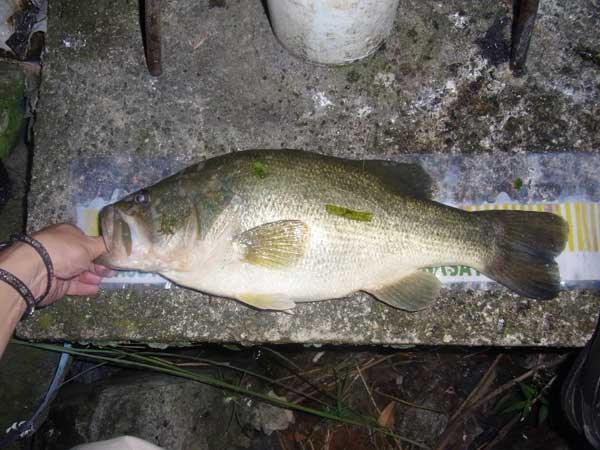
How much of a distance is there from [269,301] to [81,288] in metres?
1.20

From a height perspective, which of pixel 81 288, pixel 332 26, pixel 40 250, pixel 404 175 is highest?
pixel 332 26

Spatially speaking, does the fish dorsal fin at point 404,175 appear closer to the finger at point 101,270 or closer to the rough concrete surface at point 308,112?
the rough concrete surface at point 308,112

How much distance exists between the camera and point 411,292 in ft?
7.42

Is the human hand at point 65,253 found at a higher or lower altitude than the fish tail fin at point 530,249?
lower

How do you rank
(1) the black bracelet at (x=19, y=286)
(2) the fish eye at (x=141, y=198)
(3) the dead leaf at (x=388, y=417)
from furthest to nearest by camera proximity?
(3) the dead leaf at (x=388, y=417), (2) the fish eye at (x=141, y=198), (1) the black bracelet at (x=19, y=286)

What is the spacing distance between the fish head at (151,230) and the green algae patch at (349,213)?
0.64 meters

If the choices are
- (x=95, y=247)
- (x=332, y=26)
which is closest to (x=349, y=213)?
(x=332, y=26)

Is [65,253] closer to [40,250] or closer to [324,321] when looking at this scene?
[40,250]

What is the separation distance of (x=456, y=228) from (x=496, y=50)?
1266 millimetres

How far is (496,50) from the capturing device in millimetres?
2699

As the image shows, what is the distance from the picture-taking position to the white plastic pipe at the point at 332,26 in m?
2.13

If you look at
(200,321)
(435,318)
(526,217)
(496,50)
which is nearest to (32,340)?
(200,321)

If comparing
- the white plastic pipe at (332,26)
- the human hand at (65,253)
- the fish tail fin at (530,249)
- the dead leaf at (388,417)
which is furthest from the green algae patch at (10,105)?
the dead leaf at (388,417)

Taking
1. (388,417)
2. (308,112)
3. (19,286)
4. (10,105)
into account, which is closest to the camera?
(19,286)
